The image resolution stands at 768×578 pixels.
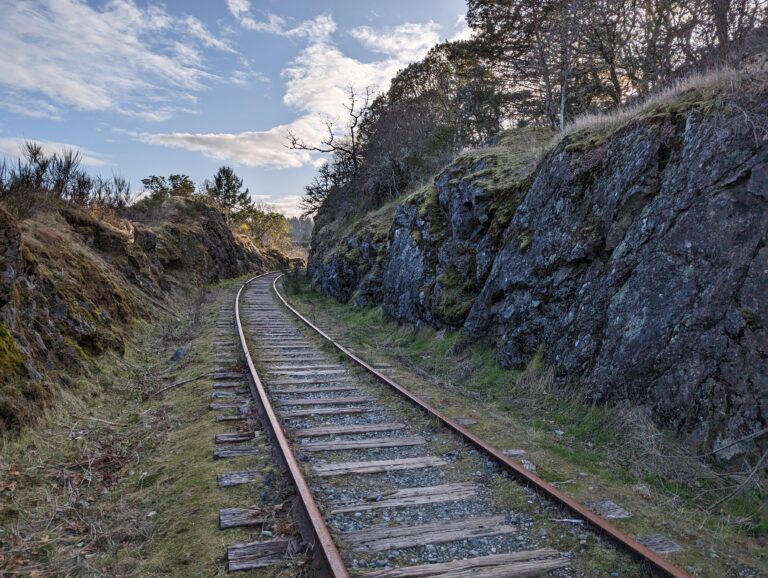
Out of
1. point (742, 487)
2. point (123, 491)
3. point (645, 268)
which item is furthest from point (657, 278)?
point (123, 491)

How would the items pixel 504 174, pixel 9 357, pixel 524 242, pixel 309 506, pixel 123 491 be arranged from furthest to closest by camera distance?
pixel 504 174 < pixel 524 242 < pixel 9 357 < pixel 123 491 < pixel 309 506

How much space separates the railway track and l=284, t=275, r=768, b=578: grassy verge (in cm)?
43

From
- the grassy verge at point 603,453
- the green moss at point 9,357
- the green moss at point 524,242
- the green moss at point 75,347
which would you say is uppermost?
the green moss at point 524,242

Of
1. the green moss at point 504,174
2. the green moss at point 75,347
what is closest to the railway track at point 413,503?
the green moss at point 75,347

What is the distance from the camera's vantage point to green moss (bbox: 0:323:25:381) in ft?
19.3

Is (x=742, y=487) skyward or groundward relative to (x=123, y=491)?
skyward

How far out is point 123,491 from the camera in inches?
195

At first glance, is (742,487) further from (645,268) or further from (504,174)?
(504,174)

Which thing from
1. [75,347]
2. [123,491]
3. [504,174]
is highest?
[504,174]

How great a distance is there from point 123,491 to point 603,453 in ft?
17.2

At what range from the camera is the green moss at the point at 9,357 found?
231 inches

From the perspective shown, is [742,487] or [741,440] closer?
[742,487]

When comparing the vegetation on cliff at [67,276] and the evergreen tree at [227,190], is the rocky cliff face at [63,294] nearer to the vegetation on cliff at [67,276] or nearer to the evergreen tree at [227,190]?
the vegetation on cliff at [67,276]

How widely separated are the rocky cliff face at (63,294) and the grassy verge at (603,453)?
17.7ft
